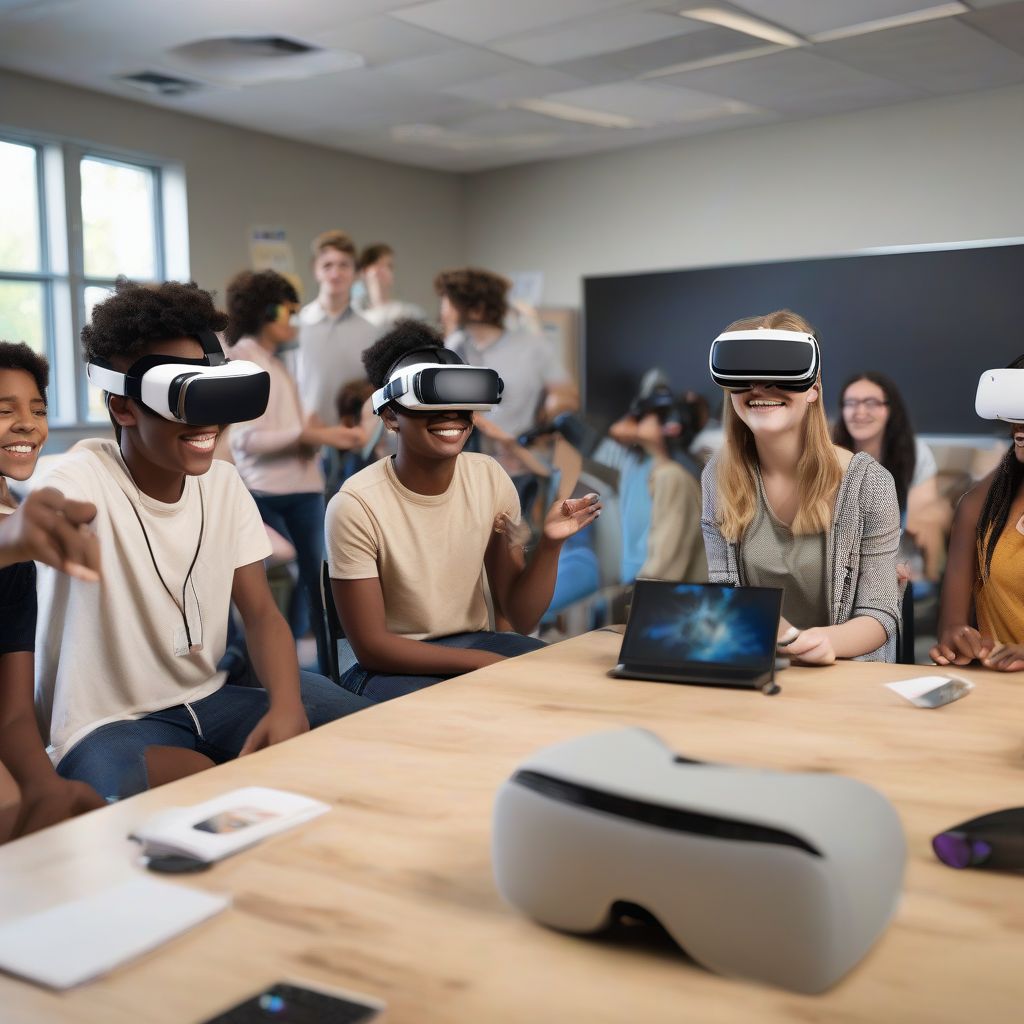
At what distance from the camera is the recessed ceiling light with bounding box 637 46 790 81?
5270 mm

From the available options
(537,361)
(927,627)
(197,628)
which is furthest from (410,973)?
(927,627)

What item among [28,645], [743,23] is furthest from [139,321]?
[743,23]

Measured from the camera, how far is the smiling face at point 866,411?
4.30 metres

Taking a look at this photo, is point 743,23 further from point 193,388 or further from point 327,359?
point 193,388

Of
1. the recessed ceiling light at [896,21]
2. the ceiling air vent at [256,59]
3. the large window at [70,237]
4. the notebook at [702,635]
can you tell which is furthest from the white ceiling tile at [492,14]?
the notebook at [702,635]

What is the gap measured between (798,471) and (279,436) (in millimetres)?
2595

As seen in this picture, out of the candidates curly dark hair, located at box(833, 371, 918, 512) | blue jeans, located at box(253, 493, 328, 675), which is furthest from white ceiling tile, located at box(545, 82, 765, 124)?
blue jeans, located at box(253, 493, 328, 675)

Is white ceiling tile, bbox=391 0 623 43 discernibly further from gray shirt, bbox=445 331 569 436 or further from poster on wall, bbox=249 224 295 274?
poster on wall, bbox=249 224 295 274

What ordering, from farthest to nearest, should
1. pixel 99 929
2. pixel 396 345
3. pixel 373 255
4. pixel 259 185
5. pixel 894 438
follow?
pixel 259 185 < pixel 373 255 < pixel 894 438 < pixel 396 345 < pixel 99 929

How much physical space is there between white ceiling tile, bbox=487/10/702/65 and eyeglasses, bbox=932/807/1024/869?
4238 millimetres

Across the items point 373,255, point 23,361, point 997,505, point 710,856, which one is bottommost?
point 710,856

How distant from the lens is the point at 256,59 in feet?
17.6

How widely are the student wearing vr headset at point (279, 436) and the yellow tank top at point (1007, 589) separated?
2.47 meters

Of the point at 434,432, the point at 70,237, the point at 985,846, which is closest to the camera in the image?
the point at 985,846
